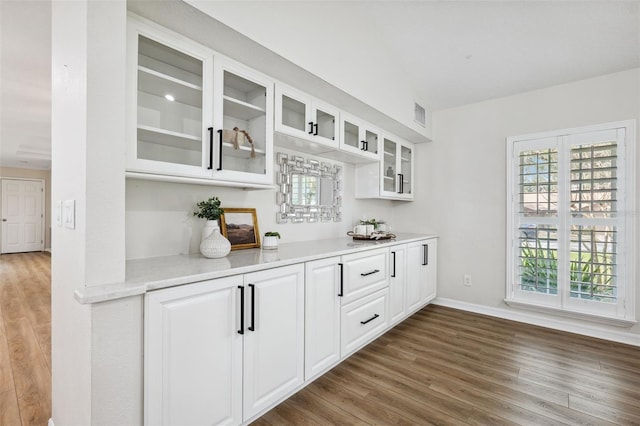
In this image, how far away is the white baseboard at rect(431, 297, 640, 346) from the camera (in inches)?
110

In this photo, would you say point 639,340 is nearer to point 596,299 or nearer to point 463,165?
point 596,299

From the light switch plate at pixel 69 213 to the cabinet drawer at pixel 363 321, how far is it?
5.52 ft

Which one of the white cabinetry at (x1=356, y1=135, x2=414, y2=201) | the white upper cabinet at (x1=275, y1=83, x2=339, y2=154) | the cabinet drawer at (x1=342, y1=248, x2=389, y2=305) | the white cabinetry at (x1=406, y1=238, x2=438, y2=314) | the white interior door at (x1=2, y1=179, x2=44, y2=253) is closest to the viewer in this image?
the white upper cabinet at (x1=275, y1=83, x2=339, y2=154)

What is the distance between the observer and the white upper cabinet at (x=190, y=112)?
1.47m

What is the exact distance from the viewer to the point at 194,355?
4.45 ft

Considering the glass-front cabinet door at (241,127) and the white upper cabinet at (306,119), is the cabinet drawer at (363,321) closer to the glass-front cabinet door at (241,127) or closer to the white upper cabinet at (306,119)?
the glass-front cabinet door at (241,127)

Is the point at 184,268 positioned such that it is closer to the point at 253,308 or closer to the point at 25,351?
the point at 253,308

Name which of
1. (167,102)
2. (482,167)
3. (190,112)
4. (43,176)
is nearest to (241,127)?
(190,112)

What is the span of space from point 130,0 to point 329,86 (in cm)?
129

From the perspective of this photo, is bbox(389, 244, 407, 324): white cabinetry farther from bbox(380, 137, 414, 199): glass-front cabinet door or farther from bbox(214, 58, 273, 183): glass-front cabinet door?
bbox(214, 58, 273, 183): glass-front cabinet door

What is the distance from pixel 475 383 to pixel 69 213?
8.32 ft

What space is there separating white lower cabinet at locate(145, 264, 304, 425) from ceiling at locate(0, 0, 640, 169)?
1383 mm

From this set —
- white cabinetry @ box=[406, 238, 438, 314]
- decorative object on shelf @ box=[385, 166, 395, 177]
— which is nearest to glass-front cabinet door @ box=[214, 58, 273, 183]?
decorative object on shelf @ box=[385, 166, 395, 177]

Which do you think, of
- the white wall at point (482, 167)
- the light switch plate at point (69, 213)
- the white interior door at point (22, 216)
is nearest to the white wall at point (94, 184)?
the light switch plate at point (69, 213)
